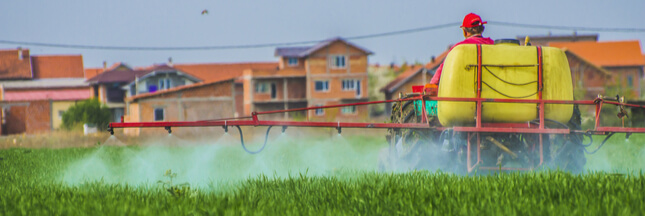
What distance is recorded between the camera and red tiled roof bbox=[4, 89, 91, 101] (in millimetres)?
90938

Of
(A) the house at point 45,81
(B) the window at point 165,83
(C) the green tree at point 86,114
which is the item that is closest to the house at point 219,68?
(A) the house at point 45,81

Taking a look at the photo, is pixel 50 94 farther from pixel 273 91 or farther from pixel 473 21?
pixel 473 21

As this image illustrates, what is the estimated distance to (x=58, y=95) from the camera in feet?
304

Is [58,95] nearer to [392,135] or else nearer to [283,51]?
[283,51]

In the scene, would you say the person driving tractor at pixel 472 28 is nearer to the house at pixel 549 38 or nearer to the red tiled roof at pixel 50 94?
the red tiled roof at pixel 50 94

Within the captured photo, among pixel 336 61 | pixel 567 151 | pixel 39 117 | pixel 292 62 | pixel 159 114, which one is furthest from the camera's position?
pixel 292 62

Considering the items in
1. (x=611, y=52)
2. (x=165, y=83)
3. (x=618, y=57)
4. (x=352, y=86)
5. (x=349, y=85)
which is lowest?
(x=352, y=86)

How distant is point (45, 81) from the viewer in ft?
311

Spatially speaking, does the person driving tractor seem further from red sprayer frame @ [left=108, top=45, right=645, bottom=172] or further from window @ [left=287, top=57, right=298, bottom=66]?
window @ [left=287, top=57, right=298, bottom=66]

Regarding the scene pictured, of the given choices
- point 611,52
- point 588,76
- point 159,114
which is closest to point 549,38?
point 611,52

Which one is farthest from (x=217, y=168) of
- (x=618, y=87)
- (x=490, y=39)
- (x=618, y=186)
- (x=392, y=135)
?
(x=618, y=87)

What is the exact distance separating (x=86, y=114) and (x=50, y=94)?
1075 inches

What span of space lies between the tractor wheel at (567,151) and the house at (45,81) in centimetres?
7433

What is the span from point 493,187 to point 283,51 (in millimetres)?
72766
